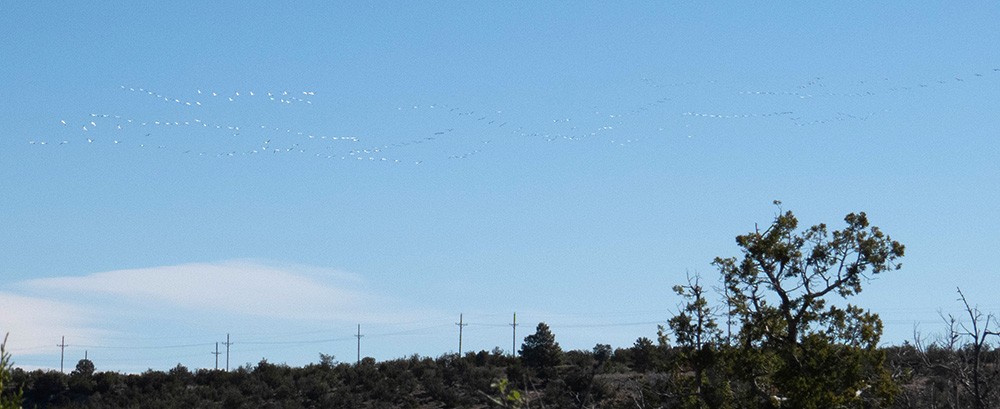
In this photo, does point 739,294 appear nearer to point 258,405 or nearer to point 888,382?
point 888,382

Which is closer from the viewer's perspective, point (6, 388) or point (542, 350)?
point (6, 388)

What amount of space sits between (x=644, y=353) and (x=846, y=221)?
3546 centimetres

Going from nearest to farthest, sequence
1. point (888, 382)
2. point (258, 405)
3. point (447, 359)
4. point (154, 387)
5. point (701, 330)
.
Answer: point (888, 382)
point (701, 330)
point (258, 405)
point (154, 387)
point (447, 359)

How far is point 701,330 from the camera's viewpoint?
3070 centimetres

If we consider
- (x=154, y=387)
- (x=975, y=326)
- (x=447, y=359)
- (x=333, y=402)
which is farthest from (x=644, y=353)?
(x=975, y=326)

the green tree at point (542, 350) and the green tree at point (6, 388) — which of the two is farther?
the green tree at point (542, 350)

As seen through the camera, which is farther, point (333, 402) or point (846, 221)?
point (333, 402)

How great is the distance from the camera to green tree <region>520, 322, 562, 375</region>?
64.9 meters

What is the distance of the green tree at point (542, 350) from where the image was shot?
6488cm

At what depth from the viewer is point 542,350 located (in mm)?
65188

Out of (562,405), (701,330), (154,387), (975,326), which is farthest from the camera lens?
(154,387)

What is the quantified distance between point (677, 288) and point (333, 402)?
31.3m

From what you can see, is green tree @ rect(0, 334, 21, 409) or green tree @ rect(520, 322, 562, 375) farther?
green tree @ rect(520, 322, 562, 375)

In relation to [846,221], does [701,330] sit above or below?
below
